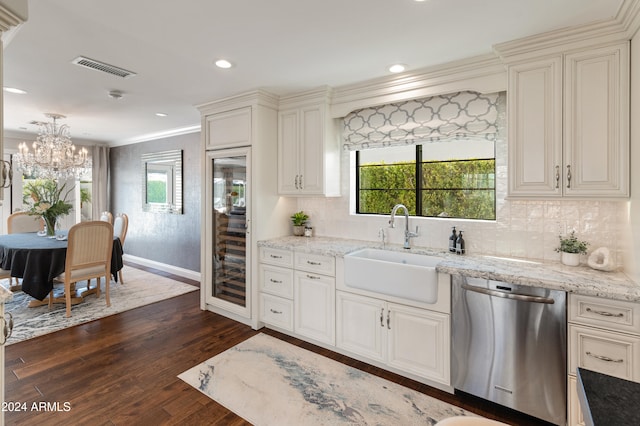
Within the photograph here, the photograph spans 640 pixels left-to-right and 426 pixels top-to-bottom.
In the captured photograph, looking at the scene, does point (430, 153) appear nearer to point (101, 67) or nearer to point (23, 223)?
point (101, 67)

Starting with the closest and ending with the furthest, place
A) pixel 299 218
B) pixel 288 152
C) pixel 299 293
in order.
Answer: pixel 299 293, pixel 288 152, pixel 299 218

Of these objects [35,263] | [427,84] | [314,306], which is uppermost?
[427,84]

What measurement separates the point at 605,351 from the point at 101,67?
405 centimetres

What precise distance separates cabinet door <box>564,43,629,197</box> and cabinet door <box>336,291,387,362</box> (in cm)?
160

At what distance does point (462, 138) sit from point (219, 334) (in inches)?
116

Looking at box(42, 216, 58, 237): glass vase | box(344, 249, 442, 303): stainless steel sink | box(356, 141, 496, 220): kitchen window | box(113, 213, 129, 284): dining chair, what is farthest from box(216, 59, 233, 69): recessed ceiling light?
box(42, 216, 58, 237): glass vase

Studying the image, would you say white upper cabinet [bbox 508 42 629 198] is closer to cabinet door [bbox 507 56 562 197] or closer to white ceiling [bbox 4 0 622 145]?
cabinet door [bbox 507 56 562 197]

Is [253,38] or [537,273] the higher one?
[253,38]

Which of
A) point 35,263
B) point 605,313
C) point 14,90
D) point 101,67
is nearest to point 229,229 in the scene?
point 101,67

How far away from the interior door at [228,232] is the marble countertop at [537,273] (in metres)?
1.03

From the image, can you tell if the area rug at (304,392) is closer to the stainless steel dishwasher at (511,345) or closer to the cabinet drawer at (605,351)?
the stainless steel dishwasher at (511,345)

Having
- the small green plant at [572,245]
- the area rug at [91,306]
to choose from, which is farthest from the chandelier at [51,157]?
the small green plant at [572,245]

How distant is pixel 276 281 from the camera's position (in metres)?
3.26

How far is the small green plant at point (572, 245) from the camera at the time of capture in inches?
88.5
